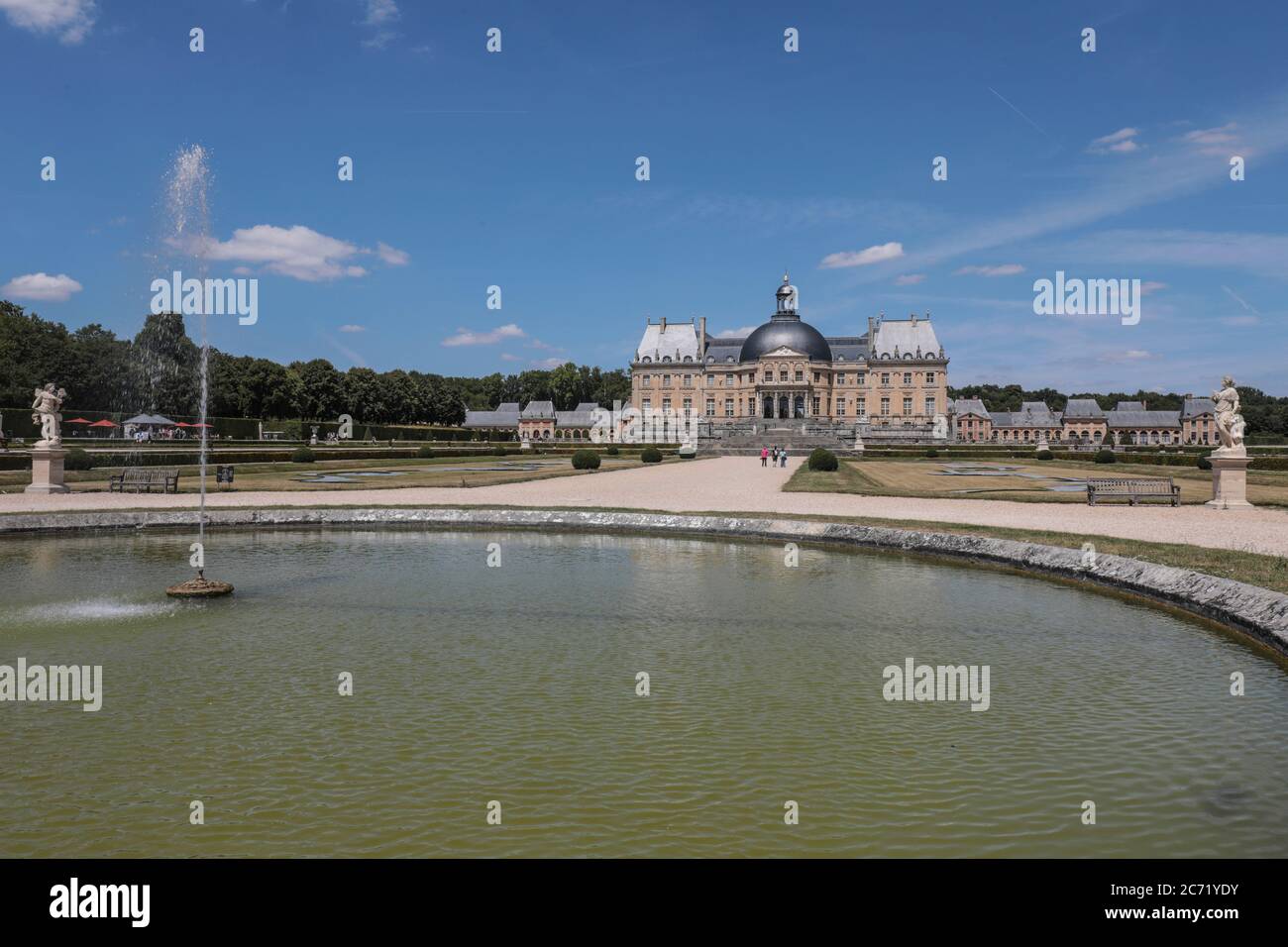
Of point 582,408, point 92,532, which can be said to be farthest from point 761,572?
point 582,408

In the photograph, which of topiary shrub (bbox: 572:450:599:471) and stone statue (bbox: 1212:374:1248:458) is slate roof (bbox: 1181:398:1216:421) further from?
stone statue (bbox: 1212:374:1248:458)

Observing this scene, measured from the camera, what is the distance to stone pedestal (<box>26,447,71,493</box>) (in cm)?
2194

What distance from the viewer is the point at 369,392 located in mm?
88000

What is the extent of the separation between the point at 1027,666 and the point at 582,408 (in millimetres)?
127950

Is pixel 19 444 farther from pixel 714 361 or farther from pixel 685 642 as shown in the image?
pixel 714 361

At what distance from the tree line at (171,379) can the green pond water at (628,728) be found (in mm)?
55471

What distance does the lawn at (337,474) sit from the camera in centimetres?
2444

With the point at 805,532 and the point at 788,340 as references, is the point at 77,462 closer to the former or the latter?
the point at 805,532

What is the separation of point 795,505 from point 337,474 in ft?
61.7

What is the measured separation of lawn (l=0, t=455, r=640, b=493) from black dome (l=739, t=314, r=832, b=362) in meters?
64.5

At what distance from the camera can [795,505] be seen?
2006cm

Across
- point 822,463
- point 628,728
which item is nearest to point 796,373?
point 822,463

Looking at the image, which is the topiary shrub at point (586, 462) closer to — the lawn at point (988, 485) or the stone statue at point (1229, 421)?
the lawn at point (988, 485)

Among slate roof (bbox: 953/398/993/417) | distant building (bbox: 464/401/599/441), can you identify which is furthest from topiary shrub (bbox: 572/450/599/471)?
slate roof (bbox: 953/398/993/417)
